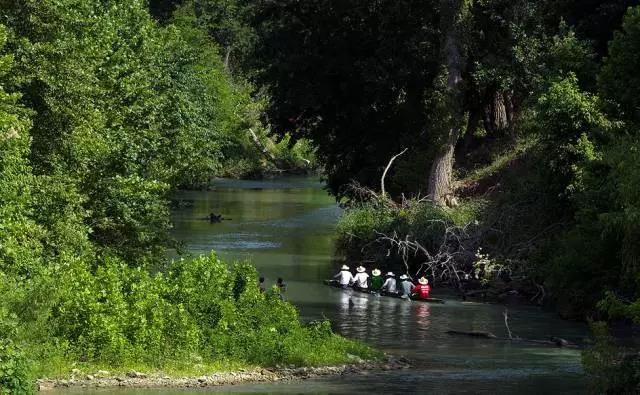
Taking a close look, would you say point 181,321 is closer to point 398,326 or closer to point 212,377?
point 212,377

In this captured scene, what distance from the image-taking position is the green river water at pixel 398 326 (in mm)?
28703

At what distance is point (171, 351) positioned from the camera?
29.6 metres

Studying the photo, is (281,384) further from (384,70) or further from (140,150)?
(384,70)

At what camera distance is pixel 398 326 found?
1533 inches

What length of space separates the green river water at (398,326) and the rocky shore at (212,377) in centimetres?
64

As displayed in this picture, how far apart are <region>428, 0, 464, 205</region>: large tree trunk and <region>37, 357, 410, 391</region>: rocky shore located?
22.4 meters

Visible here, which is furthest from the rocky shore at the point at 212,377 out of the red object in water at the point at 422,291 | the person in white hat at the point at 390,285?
the person in white hat at the point at 390,285

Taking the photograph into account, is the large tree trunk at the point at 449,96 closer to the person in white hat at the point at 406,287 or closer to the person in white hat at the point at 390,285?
the person in white hat at the point at 390,285

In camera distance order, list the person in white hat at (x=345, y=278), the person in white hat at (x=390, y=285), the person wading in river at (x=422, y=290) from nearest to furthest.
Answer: the person wading in river at (x=422, y=290) < the person in white hat at (x=390, y=285) < the person in white hat at (x=345, y=278)

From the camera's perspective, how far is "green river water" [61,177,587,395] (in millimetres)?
28703

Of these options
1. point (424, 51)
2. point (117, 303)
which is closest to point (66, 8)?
point (117, 303)

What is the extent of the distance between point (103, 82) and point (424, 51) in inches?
791

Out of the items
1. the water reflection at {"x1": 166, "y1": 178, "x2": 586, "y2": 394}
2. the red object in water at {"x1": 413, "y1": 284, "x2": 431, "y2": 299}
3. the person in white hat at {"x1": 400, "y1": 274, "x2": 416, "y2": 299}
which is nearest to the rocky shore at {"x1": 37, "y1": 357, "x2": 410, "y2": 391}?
A: the water reflection at {"x1": 166, "y1": 178, "x2": 586, "y2": 394}

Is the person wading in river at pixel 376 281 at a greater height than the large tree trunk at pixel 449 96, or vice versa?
the large tree trunk at pixel 449 96
